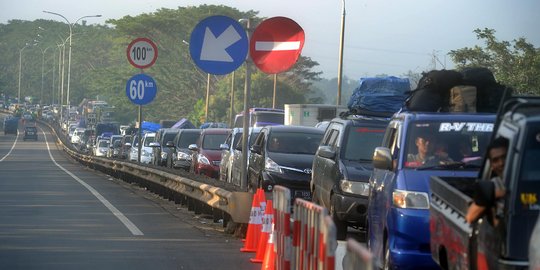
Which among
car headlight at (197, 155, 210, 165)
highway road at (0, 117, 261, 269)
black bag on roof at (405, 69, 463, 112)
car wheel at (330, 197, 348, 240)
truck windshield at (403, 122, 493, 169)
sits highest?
black bag on roof at (405, 69, 463, 112)

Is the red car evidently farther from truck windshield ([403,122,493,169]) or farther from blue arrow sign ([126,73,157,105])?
truck windshield ([403,122,493,169])

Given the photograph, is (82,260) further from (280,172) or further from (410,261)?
(280,172)

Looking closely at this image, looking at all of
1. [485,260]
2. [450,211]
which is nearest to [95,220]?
[450,211]

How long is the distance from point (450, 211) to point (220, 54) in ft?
21.1

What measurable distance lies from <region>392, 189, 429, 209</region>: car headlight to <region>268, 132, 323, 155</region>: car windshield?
10.3m

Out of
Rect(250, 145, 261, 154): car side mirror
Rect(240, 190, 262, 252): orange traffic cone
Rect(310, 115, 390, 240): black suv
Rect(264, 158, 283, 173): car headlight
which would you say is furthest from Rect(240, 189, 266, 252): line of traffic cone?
Rect(250, 145, 261, 154): car side mirror

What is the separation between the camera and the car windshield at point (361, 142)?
1678 cm

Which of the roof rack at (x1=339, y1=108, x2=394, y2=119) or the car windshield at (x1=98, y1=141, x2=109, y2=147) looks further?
the car windshield at (x1=98, y1=141, x2=109, y2=147)

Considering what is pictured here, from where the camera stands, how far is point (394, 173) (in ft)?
38.4

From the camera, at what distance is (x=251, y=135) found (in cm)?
2655

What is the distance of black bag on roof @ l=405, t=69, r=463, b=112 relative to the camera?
530 inches

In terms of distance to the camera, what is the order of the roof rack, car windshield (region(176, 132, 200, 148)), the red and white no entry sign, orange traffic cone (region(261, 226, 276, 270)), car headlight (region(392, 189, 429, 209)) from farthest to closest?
car windshield (region(176, 132, 200, 148))
the roof rack
the red and white no entry sign
orange traffic cone (region(261, 226, 276, 270))
car headlight (region(392, 189, 429, 209))

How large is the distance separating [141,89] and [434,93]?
14198 mm

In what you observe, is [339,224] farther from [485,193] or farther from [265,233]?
[485,193]
